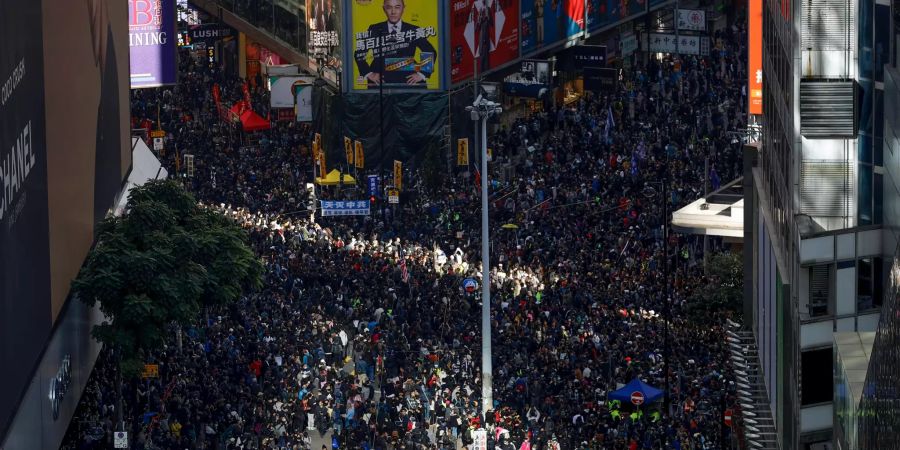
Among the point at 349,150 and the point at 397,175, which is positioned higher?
the point at 349,150

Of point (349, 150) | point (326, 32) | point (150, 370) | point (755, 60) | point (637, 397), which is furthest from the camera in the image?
point (326, 32)

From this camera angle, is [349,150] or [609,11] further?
[609,11]

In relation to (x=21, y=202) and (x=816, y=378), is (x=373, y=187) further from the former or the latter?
(x=816, y=378)

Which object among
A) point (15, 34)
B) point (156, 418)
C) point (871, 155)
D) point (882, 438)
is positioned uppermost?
point (15, 34)

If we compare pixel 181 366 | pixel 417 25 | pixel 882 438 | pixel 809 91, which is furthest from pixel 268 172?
pixel 882 438

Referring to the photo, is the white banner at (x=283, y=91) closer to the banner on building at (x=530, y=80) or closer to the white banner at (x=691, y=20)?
the banner on building at (x=530, y=80)

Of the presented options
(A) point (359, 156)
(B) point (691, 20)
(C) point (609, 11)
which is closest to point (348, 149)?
(A) point (359, 156)

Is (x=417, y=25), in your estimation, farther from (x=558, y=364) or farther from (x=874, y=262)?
(x=874, y=262)

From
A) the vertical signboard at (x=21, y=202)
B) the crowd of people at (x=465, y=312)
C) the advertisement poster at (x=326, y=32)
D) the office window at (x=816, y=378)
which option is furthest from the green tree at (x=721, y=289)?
the advertisement poster at (x=326, y=32)
